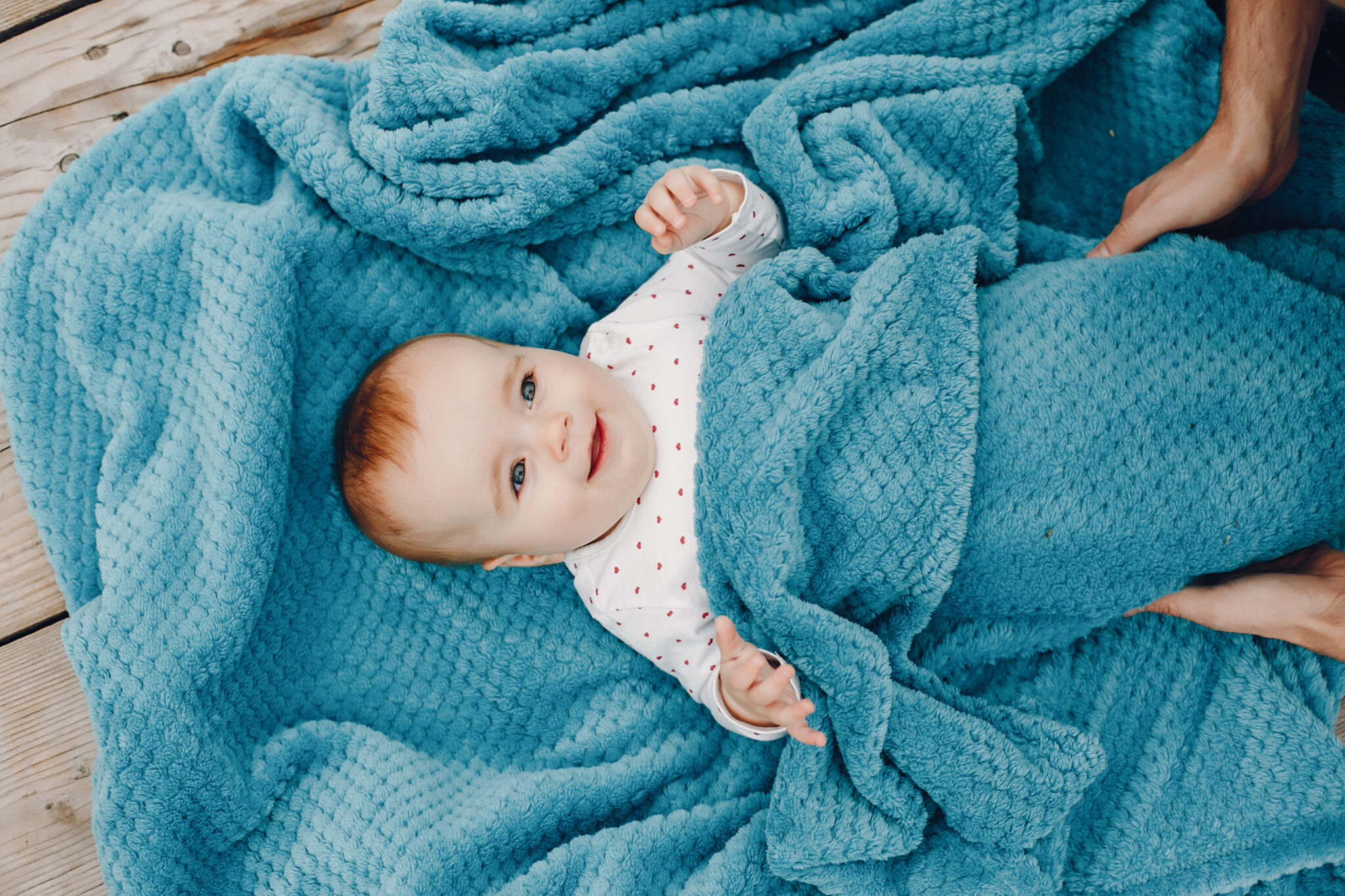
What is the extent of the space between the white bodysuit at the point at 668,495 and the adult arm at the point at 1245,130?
1.60 ft

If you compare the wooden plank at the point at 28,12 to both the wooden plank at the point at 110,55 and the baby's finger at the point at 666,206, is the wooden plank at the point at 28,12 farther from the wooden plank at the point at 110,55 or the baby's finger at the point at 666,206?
the baby's finger at the point at 666,206

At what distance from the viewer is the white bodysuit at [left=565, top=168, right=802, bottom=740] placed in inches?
43.7

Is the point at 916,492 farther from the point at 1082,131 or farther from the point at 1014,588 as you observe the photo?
the point at 1082,131

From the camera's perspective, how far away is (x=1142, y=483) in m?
1.00

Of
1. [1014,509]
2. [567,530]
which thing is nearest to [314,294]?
[567,530]

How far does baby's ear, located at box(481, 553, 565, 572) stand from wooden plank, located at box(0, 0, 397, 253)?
2.69 ft

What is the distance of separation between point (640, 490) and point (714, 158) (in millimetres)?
493

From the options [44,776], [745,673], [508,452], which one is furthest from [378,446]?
[44,776]

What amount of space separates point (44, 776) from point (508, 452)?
0.87m

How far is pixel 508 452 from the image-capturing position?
1015mm

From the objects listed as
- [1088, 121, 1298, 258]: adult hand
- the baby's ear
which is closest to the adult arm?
[1088, 121, 1298, 258]: adult hand

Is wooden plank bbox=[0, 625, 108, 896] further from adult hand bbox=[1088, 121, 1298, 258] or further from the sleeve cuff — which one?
adult hand bbox=[1088, 121, 1298, 258]

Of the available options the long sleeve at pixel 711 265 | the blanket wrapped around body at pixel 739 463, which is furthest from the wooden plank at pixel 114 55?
the long sleeve at pixel 711 265

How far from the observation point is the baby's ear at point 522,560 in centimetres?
111
